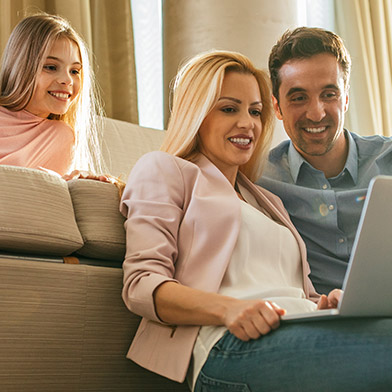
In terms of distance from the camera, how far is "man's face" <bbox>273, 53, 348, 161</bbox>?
1.68 metres

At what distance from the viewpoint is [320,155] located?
5.51 ft

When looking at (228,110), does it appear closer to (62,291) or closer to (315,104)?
(315,104)

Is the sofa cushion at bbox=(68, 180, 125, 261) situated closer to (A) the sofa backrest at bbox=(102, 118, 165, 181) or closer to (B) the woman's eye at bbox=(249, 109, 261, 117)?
(B) the woman's eye at bbox=(249, 109, 261, 117)

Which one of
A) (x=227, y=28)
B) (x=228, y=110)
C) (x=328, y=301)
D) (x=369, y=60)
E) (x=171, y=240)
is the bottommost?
(x=328, y=301)

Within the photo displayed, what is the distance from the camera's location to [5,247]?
3.47 ft

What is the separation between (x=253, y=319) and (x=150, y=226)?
0.28 metres

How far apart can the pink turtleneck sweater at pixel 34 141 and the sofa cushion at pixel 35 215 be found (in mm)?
649

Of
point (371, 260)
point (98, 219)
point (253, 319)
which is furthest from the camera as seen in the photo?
point (98, 219)

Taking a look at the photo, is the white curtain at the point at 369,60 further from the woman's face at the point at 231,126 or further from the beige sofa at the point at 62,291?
the beige sofa at the point at 62,291

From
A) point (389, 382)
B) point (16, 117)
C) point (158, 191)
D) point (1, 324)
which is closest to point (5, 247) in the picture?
point (1, 324)

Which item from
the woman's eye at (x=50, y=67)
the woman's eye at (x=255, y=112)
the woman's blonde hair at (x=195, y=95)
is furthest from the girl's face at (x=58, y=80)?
the woman's eye at (x=255, y=112)

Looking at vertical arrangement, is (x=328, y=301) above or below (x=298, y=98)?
below

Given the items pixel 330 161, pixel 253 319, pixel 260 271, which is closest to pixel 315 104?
pixel 330 161

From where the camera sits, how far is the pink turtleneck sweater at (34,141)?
1.79m
